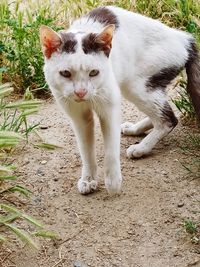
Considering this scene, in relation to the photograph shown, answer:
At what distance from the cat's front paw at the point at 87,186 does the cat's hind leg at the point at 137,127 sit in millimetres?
615

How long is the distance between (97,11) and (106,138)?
0.77 metres

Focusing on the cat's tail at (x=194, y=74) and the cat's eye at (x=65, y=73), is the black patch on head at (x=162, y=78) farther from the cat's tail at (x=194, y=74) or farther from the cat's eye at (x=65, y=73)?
the cat's eye at (x=65, y=73)

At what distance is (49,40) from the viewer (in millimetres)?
3033

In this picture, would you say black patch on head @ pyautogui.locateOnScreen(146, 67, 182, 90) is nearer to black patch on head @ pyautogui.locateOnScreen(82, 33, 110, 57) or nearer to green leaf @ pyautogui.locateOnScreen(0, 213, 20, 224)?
black patch on head @ pyautogui.locateOnScreen(82, 33, 110, 57)

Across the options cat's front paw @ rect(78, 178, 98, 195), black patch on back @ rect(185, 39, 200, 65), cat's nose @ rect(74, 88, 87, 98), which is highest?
cat's nose @ rect(74, 88, 87, 98)

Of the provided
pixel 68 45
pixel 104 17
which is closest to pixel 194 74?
pixel 104 17

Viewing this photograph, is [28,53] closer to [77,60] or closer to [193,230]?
[77,60]

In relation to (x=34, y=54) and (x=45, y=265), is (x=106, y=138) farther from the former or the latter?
(x=34, y=54)

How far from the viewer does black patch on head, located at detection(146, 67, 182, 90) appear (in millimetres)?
3678

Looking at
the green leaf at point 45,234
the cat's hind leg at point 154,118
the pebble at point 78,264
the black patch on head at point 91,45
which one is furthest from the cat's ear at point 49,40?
the pebble at point 78,264

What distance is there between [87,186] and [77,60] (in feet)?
2.70

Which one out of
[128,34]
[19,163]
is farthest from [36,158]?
[128,34]

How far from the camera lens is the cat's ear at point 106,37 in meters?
3.01

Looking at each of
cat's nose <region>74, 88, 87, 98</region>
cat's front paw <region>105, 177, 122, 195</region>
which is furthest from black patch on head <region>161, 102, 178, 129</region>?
cat's nose <region>74, 88, 87, 98</region>
